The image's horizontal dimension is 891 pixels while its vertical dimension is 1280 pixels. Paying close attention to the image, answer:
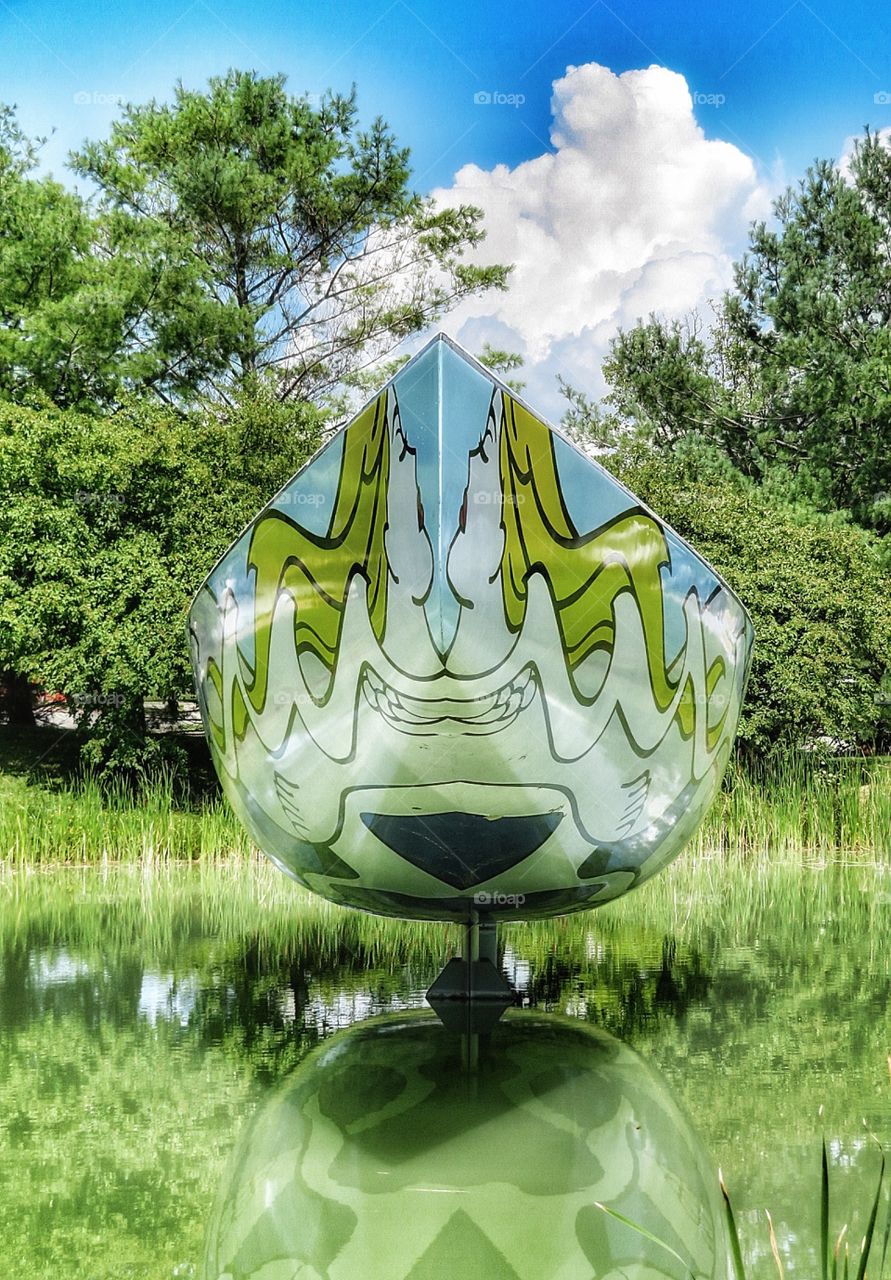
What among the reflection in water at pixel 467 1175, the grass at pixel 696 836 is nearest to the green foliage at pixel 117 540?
the grass at pixel 696 836

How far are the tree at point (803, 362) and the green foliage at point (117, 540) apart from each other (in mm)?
8226

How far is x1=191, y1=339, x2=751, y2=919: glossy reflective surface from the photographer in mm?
2215

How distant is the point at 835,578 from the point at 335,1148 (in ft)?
32.4

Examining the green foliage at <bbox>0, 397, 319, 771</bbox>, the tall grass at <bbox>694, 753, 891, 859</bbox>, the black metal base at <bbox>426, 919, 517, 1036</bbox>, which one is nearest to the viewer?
the black metal base at <bbox>426, 919, 517, 1036</bbox>

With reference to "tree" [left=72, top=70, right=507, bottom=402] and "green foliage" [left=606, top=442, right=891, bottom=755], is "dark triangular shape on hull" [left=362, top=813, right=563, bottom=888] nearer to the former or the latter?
"green foliage" [left=606, top=442, right=891, bottom=755]

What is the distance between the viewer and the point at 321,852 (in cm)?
282

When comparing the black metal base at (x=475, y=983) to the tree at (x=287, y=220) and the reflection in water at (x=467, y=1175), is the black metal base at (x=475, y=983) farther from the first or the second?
the tree at (x=287, y=220)

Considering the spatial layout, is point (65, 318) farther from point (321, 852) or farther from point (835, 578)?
point (321, 852)

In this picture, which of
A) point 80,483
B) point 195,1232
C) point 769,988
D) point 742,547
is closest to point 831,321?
point 742,547

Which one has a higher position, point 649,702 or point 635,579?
point 635,579

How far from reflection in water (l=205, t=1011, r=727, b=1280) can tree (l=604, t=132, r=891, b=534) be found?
14.2m

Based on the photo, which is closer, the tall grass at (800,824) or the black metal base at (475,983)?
the black metal base at (475,983)

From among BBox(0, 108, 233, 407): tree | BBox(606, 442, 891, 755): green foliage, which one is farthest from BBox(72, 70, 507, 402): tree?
BBox(606, 442, 891, 755): green foliage

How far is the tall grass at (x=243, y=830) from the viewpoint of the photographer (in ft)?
24.0
